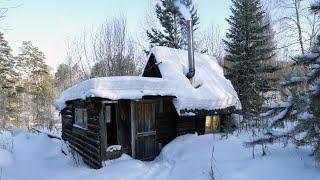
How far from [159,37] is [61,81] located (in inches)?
1094

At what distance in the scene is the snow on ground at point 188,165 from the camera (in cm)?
684

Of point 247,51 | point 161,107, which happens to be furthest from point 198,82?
point 247,51

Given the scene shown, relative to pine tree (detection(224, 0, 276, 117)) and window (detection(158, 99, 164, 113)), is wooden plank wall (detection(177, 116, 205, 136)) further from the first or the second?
pine tree (detection(224, 0, 276, 117))

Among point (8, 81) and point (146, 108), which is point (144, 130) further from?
point (8, 81)

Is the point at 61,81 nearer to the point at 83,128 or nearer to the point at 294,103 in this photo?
the point at 83,128

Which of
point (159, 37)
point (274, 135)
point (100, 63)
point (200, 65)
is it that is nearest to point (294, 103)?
point (274, 135)

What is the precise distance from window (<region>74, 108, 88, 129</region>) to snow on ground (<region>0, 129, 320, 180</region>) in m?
1.50

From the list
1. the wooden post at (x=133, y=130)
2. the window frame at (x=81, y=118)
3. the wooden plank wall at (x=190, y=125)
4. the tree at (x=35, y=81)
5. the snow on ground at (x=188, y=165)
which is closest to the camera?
the snow on ground at (x=188, y=165)

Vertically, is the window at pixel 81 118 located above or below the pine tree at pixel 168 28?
below

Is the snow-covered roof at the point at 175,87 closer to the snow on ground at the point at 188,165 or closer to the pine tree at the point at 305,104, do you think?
the snow on ground at the point at 188,165

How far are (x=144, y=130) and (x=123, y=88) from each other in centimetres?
191

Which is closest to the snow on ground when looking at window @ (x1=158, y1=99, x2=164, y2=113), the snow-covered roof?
window @ (x1=158, y1=99, x2=164, y2=113)

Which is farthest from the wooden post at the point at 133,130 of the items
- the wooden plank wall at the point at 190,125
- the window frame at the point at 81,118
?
the wooden plank wall at the point at 190,125

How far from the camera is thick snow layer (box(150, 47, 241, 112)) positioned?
1265 cm
